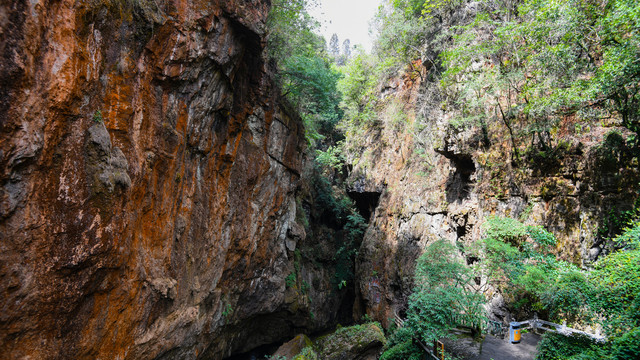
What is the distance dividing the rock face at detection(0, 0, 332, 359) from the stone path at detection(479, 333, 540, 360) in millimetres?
9185

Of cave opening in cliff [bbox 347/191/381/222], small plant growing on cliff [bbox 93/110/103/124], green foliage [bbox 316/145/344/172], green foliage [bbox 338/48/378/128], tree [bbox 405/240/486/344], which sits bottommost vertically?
tree [bbox 405/240/486/344]

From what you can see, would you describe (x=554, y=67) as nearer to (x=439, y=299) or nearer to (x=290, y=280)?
(x=439, y=299)

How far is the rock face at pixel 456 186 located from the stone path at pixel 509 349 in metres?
1.60

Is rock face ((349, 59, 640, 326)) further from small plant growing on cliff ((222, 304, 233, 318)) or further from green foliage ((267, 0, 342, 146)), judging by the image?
small plant growing on cliff ((222, 304, 233, 318))

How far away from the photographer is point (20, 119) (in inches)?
163

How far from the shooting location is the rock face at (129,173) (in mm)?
4352

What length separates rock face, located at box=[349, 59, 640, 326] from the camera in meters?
10.2

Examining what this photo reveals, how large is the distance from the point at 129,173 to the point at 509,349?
12.2 metres

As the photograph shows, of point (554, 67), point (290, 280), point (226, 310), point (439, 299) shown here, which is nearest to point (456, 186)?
point (554, 67)

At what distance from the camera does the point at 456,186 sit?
16.5m

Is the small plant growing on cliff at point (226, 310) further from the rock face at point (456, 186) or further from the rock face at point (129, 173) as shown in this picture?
the rock face at point (456, 186)

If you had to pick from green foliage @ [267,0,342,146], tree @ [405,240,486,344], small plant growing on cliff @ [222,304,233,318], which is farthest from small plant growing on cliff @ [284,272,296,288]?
green foliage @ [267,0,342,146]

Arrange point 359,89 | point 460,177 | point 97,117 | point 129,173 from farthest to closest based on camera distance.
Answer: point 359,89
point 460,177
point 129,173
point 97,117

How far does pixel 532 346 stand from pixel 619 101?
26.3 feet
